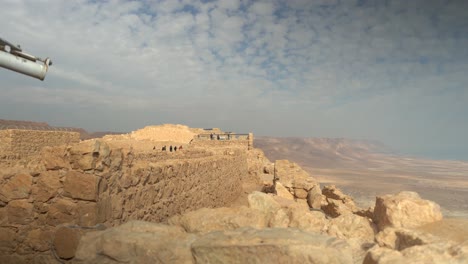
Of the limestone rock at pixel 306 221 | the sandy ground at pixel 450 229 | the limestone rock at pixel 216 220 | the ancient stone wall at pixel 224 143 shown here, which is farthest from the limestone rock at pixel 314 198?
the ancient stone wall at pixel 224 143

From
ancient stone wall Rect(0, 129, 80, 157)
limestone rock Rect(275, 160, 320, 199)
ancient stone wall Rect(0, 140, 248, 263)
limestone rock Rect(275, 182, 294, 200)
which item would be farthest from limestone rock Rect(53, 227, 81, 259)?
ancient stone wall Rect(0, 129, 80, 157)

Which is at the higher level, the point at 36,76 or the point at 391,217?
the point at 36,76

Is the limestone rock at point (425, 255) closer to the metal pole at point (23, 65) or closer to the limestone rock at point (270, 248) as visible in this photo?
the limestone rock at point (270, 248)

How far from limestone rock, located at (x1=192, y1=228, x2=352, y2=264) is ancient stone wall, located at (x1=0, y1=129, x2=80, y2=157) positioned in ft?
51.8

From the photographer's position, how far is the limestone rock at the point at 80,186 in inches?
130

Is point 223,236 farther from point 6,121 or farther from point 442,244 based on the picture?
point 6,121

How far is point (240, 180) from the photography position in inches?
576

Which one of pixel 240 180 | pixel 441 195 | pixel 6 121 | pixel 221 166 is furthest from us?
pixel 6 121

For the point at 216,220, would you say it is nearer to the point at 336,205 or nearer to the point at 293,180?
the point at 336,205

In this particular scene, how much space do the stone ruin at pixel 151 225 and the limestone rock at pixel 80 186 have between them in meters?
0.01

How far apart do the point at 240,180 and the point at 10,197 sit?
1173 cm

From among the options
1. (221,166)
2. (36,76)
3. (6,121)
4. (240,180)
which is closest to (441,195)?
(240,180)

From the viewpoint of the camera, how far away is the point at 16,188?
337cm

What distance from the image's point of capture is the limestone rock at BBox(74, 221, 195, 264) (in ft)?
7.26
